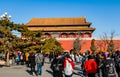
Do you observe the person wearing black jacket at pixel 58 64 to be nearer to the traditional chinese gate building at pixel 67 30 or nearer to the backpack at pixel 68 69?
the backpack at pixel 68 69

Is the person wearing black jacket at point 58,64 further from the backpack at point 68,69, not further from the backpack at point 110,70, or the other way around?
the backpack at point 110,70

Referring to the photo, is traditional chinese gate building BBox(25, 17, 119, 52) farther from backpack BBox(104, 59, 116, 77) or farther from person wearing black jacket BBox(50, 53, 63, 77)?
backpack BBox(104, 59, 116, 77)

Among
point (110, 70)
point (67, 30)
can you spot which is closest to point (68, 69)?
point (110, 70)

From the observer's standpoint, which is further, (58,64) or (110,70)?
(58,64)

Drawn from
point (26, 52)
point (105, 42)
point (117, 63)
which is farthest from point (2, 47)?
point (105, 42)

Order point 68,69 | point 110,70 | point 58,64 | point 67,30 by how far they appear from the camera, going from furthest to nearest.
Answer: point 67,30 → point 58,64 → point 68,69 → point 110,70

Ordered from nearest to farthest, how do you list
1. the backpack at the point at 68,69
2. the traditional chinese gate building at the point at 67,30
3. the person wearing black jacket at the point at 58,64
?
the backpack at the point at 68,69 < the person wearing black jacket at the point at 58,64 < the traditional chinese gate building at the point at 67,30

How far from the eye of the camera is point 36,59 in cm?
1577

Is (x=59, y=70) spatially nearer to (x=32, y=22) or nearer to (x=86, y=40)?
(x=86, y=40)

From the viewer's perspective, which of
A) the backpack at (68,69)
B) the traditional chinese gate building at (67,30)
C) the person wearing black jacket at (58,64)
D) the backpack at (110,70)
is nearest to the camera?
the backpack at (110,70)

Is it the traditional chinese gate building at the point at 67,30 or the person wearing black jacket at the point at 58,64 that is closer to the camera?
the person wearing black jacket at the point at 58,64

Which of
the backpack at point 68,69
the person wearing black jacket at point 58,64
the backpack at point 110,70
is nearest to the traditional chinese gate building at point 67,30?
the person wearing black jacket at point 58,64

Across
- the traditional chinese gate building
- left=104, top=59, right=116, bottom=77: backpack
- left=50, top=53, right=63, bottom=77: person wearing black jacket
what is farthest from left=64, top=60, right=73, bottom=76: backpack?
the traditional chinese gate building

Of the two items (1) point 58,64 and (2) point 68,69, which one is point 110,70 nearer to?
(2) point 68,69
